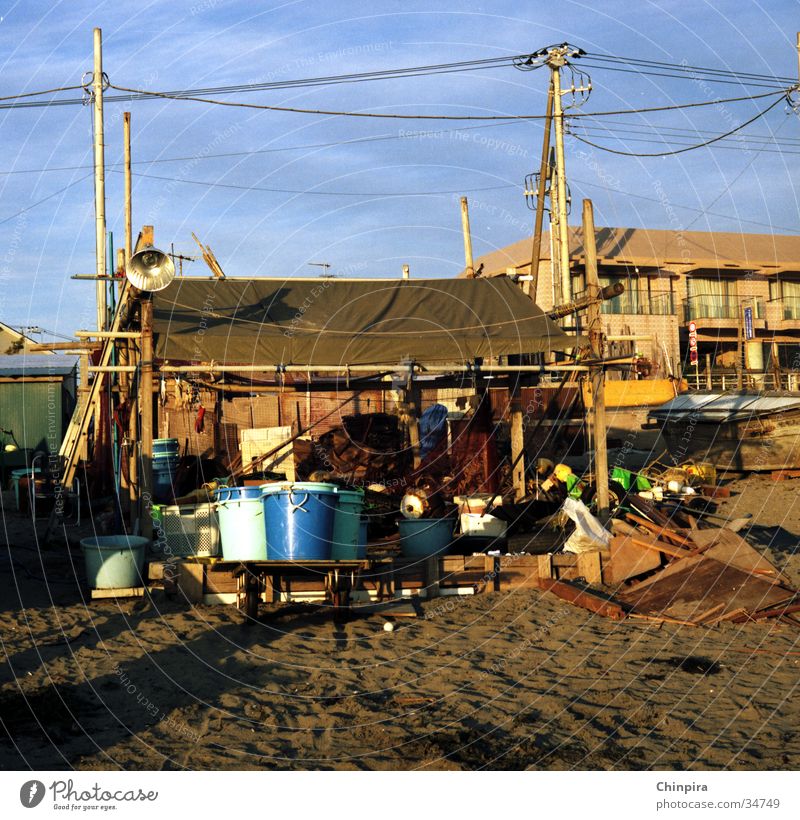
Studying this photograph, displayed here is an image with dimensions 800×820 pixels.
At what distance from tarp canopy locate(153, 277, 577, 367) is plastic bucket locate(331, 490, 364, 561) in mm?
2816

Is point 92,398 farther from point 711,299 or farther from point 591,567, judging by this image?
point 711,299

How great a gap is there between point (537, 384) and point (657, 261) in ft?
86.7

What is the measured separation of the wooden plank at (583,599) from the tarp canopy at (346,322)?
3521 mm

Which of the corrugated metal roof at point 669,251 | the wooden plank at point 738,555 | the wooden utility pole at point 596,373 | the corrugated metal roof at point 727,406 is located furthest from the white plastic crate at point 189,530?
the corrugated metal roof at point 669,251

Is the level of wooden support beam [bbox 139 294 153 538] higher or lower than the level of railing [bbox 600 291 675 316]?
lower

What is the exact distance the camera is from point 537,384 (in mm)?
17719

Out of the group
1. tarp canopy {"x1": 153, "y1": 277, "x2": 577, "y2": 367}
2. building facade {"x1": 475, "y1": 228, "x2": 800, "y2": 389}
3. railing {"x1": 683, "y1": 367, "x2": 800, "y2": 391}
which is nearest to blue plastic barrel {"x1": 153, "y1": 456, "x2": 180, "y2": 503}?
tarp canopy {"x1": 153, "y1": 277, "x2": 577, "y2": 367}

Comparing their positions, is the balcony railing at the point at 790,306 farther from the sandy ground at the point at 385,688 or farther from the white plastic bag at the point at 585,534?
the sandy ground at the point at 385,688

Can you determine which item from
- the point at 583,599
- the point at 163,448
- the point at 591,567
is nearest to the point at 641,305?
the point at 163,448

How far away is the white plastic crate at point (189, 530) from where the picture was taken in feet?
41.0

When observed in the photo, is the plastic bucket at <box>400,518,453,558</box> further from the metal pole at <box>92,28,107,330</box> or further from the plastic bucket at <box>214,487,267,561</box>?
the metal pole at <box>92,28,107,330</box>

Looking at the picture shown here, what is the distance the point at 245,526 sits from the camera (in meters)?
10.5

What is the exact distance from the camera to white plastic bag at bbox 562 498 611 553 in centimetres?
1190

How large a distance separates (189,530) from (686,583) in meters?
6.28
